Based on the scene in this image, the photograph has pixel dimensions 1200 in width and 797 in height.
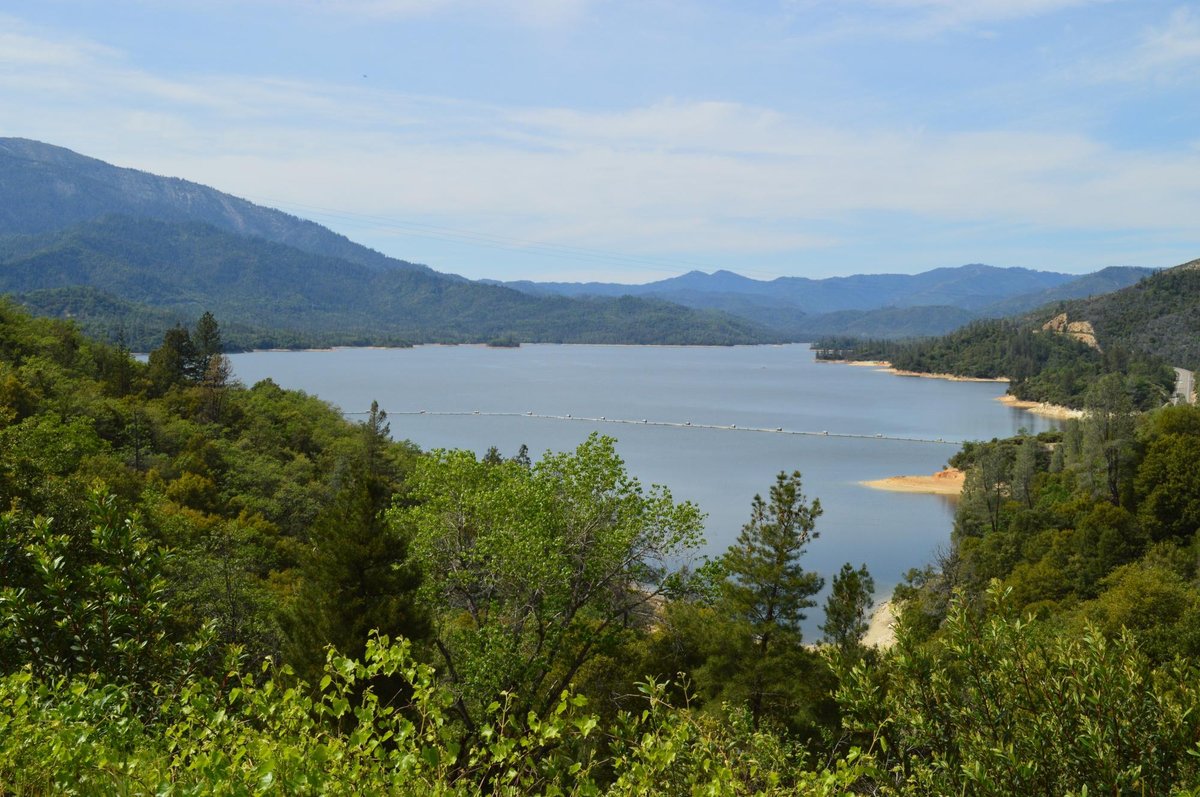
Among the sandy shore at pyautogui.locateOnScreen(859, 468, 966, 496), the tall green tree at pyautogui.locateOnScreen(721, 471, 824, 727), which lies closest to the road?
the sandy shore at pyautogui.locateOnScreen(859, 468, 966, 496)

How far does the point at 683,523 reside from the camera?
34.3ft

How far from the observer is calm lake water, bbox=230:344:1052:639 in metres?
42.2

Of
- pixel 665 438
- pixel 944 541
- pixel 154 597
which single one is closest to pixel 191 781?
pixel 154 597

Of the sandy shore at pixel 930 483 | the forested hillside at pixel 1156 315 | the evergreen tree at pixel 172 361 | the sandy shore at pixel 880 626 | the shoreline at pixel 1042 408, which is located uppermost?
the forested hillside at pixel 1156 315

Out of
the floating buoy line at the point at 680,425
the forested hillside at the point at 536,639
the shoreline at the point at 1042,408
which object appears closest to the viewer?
the forested hillside at the point at 536,639

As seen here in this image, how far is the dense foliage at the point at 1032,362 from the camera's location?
90.9 meters

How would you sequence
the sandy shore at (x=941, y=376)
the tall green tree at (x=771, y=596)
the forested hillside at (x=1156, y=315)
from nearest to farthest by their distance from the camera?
the tall green tree at (x=771, y=596) < the forested hillside at (x=1156, y=315) < the sandy shore at (x=941, y=376)

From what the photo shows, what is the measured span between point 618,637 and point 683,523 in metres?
1.88

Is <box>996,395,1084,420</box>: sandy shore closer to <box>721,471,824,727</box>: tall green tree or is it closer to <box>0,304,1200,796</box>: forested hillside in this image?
<box>0,304,1200,796</box>: forested hillside

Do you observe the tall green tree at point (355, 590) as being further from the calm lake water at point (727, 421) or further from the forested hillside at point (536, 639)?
the calm lake water at point (727, 421)

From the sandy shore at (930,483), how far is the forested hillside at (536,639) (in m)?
18.0

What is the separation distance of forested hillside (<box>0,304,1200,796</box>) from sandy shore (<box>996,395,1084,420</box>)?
60614mm

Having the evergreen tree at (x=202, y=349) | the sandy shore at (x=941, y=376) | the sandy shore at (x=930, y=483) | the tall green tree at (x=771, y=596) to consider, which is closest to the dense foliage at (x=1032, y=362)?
the sandy shore at (x=941, y=376)

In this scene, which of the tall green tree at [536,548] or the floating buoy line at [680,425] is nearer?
the tall green tree at [536,548]
